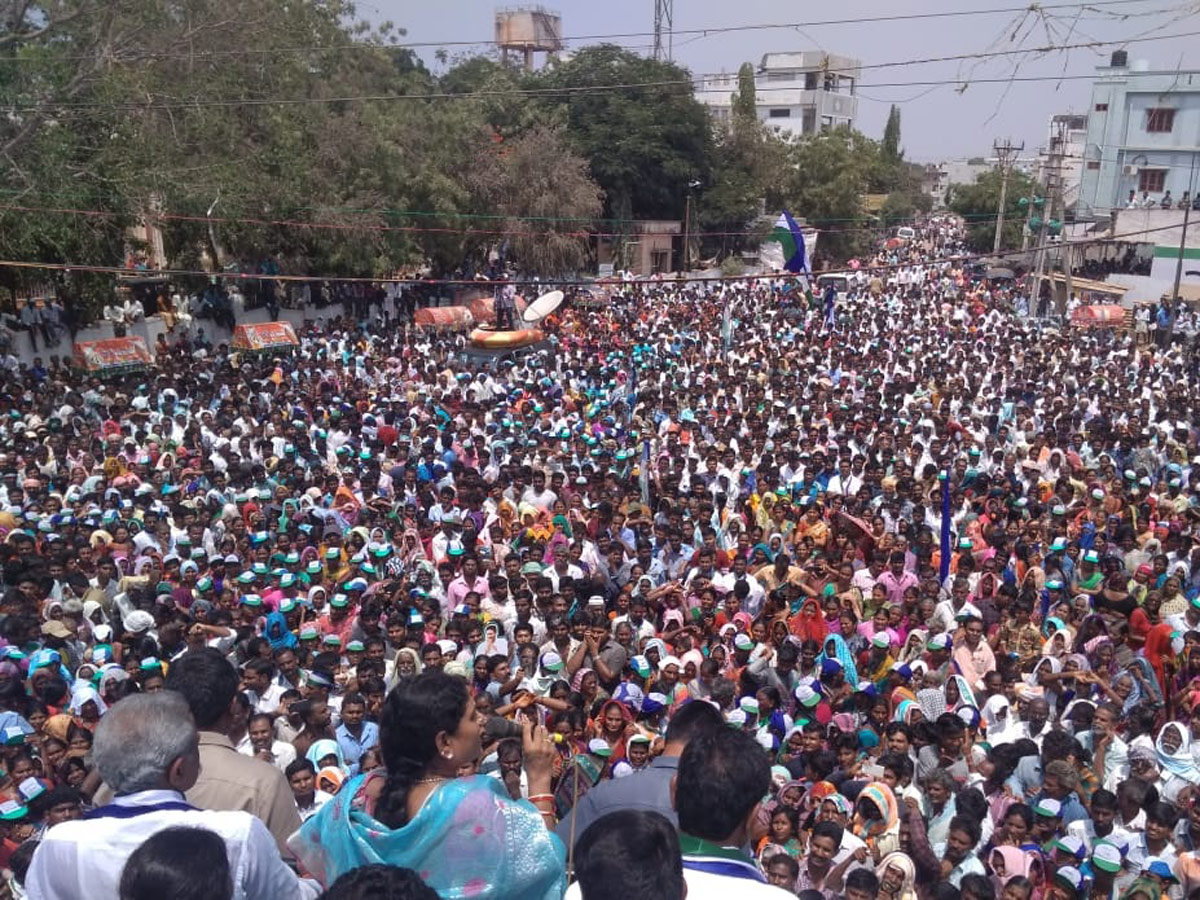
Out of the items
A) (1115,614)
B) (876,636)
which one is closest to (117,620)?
(876,636)

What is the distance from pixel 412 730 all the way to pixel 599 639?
141 inches

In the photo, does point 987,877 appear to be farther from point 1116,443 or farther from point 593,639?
point 1116,443

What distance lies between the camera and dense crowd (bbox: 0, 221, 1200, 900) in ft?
6.87

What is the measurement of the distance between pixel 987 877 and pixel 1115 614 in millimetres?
3132

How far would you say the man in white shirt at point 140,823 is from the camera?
199 centimetres

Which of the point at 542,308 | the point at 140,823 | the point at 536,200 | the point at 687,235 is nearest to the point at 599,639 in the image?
the point at 140,823

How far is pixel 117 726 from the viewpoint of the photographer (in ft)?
6.94

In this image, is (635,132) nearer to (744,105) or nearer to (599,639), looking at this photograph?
(744,105)

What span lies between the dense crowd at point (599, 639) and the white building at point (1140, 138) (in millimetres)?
31613

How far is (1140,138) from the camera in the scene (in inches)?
1550

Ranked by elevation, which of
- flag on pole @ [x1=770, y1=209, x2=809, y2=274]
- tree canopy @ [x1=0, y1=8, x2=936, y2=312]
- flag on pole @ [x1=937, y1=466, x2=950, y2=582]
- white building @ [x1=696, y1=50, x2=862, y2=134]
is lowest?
flag on pole @ [x1=937, y1=466, x2=950, y2=582]

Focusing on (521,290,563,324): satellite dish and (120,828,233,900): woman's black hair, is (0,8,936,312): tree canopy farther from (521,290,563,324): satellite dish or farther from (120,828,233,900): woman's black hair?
(120,828,233,900): woman's black hair

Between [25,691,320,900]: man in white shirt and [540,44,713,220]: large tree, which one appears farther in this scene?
[540,44,713,220]: large tree

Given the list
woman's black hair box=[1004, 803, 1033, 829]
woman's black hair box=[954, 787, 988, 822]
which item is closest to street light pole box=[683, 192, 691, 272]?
woman's black hair box=[954, 787, 988, 822]
